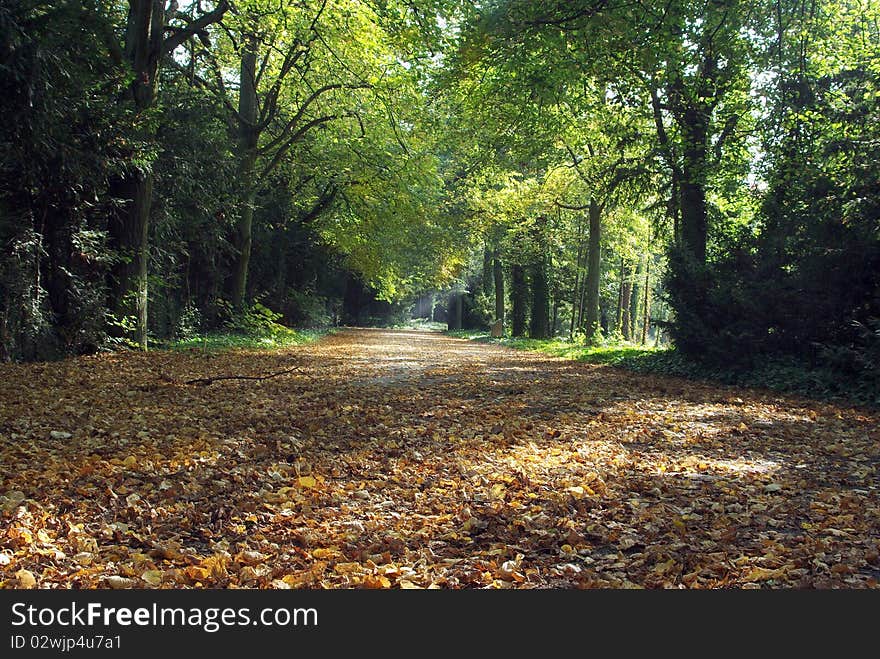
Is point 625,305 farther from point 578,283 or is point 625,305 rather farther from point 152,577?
point 152,577


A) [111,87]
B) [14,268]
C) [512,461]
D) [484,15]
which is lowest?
[512,461]

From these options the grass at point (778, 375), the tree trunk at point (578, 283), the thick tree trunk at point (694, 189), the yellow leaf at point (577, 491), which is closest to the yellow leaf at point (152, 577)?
the yellow leaf at point (577, 491)

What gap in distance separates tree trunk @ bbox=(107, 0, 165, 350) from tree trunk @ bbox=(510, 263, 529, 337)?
1654 cm

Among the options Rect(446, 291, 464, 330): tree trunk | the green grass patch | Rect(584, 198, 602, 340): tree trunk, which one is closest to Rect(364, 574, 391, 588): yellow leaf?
the green grass patch

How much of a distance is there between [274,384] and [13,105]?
472cm

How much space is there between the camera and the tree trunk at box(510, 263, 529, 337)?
25820 millimetres

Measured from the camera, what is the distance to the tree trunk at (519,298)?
25.8m

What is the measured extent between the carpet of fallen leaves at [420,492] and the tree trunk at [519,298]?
18.5 m

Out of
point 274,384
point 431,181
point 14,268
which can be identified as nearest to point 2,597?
point 274,384

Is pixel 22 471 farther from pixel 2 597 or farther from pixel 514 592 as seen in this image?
pixel 514 592

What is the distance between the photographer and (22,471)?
387cm

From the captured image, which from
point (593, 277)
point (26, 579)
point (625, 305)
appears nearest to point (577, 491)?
point (26, 579)

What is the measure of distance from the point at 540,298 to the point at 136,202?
54.0ft

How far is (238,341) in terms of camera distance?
15805 mm
